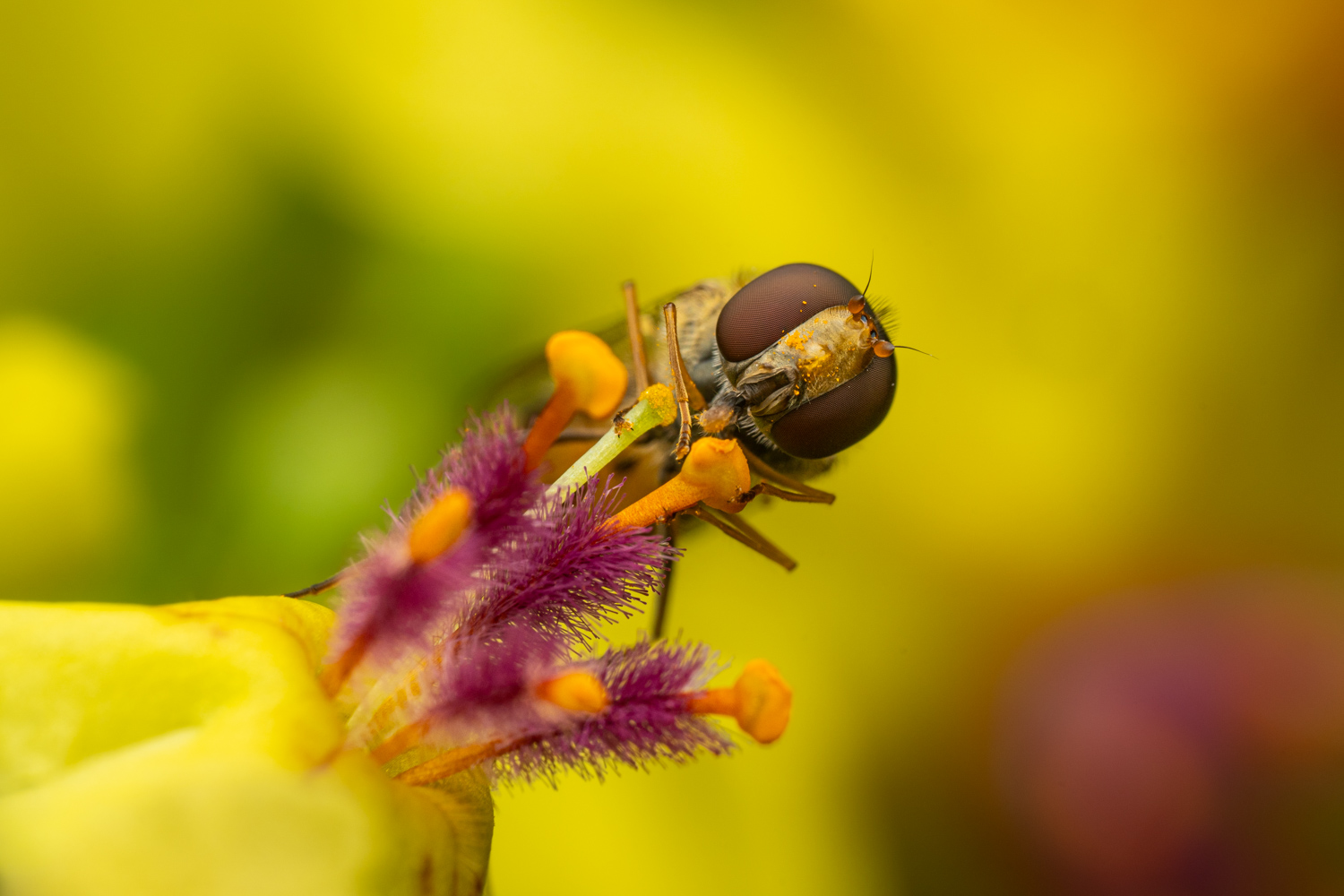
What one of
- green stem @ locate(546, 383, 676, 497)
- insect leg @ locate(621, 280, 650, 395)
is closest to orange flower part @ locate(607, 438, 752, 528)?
green stem @ locate(546, 383, 676, 497)

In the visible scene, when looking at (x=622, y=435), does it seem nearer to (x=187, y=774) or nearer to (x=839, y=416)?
(x=839, y=416)

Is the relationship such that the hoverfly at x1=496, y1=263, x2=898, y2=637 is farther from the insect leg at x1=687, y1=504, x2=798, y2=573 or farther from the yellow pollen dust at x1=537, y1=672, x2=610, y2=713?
the yellow pollen dust at x1=537, y1=672, x2=610, y2=713

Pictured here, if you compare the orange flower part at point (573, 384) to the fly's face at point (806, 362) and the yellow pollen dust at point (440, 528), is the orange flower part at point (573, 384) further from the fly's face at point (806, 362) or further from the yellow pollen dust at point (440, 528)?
the fly's face at point (806, 362)

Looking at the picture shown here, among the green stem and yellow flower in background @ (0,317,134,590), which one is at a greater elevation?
the green stem

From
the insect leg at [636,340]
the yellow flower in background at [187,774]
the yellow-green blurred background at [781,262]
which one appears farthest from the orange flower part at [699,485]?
the yellow-green blurred background at [781,262]

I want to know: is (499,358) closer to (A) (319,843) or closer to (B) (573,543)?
(B) (573,543)

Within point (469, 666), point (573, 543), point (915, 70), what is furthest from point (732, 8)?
point (469, 666)

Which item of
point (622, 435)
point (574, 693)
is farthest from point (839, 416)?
point (574, 693)
